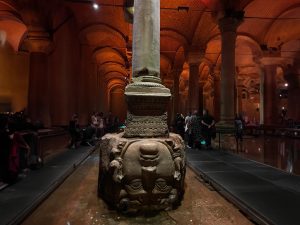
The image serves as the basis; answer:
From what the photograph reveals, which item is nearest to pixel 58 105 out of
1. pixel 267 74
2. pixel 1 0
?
pixel 1 0

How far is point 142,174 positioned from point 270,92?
16216 millimetres

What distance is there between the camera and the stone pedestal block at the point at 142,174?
423 cm

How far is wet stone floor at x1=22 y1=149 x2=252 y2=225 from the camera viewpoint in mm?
3961

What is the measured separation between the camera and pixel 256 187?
17.8ft

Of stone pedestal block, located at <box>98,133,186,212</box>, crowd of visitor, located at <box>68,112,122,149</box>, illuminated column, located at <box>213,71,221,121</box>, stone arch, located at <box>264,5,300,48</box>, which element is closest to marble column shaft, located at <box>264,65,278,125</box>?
stone arch, located at <box>264,5,300,48</box>

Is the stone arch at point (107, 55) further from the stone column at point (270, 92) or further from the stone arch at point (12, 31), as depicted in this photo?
the stone column at point (270, 92)

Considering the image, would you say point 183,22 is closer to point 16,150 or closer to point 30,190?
point 16,150

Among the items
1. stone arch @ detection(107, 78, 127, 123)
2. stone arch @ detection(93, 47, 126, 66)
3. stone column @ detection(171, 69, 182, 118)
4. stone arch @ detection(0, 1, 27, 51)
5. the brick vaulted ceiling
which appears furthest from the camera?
stone arch @ detection(107, 78, 127, 123)

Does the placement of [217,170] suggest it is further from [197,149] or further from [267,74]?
[267,74]

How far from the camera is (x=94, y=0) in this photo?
1497 cm

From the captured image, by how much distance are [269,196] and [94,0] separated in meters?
13.2

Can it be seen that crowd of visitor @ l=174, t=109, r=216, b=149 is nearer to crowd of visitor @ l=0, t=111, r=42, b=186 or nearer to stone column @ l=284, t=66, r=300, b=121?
crowd of visitor @ l=0, t=111, r=42, b=186

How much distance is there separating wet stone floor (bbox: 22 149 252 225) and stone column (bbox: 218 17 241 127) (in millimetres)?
6309

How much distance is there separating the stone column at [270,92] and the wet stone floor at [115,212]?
14.3 m
